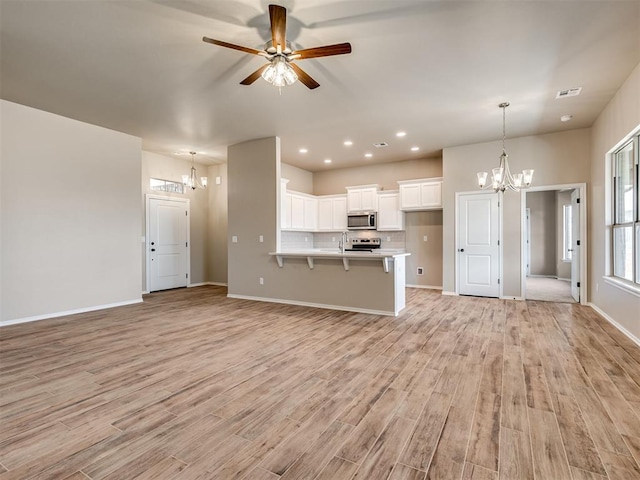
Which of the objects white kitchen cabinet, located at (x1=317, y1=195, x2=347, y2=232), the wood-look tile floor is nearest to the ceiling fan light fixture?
the wood-look tile floor

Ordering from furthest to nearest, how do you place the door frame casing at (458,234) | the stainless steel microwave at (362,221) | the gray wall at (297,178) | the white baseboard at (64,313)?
the gray wall at (297,178) → the stainless steel microwave at (362,221) → the door frame casing at (458,234) → the white baseboard at (64,313)

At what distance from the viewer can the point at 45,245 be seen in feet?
15.5

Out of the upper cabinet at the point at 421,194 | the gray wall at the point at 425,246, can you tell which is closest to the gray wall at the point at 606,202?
the upper cabinet at the point at 421,194

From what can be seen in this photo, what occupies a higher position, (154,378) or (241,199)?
(241,199)

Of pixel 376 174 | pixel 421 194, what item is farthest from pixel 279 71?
pixel 376 174

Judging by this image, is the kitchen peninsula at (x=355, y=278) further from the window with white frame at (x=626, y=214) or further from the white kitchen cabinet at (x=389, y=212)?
the window with white frame at (x=626, y=214)

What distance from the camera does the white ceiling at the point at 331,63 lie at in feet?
8.66

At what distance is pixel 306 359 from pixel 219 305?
9.90 ft

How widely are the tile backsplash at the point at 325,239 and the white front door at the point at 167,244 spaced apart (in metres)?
2.57

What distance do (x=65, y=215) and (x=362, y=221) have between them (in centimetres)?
575

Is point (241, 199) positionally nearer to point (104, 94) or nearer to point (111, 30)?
point (104, 94)

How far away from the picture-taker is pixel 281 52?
258 centimetres

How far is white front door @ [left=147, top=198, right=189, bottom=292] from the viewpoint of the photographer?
7.08 meters

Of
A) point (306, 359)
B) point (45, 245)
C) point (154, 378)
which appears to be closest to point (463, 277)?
point (306, 359)
